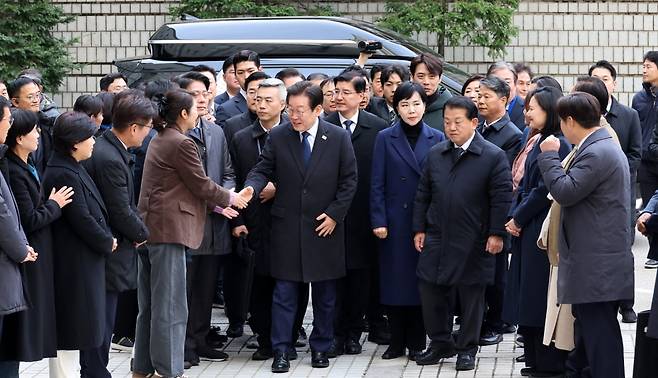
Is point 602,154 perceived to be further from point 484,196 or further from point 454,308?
point 454,308

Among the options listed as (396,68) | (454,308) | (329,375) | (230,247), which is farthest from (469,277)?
(396,68)

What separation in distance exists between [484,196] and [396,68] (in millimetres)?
2048

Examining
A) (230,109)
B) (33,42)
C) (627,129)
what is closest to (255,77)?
(230,109)

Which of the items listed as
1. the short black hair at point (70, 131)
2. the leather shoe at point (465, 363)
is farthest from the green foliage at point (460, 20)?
the short black hair at point (70, 131)

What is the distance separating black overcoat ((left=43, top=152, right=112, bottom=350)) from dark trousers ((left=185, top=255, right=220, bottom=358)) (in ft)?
5.29

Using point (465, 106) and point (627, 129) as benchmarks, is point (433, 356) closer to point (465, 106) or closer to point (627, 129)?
point (465, 106)

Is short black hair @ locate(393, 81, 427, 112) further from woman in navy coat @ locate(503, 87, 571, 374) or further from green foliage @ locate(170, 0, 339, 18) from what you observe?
green foliage @ locate(170, 0, 339, 18)

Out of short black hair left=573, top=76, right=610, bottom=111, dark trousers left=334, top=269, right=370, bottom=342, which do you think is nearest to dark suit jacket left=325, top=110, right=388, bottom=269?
dark trousers left=334, top=269, right=370, bottom=342

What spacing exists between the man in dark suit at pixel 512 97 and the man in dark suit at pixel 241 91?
193 cm

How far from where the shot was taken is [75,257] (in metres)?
7.41

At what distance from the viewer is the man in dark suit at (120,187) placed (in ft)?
25.0

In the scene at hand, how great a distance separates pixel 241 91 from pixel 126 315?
224cm

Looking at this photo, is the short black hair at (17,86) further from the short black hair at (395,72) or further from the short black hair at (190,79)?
the short black hair at (395,72)

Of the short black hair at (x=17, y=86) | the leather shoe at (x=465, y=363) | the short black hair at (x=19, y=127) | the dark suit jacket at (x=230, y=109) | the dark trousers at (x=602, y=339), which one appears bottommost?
the leather shoe at (x=465, y=363)
